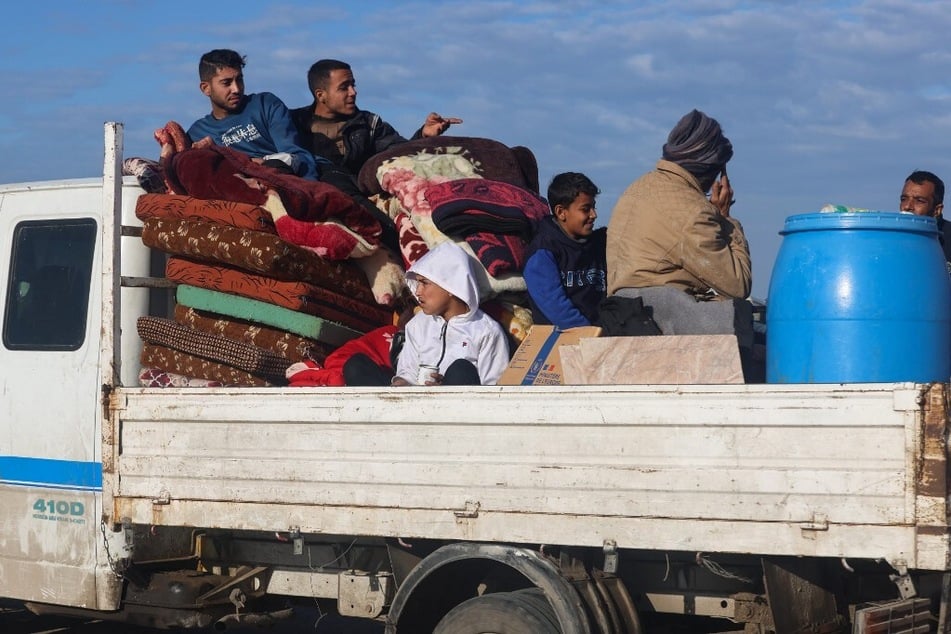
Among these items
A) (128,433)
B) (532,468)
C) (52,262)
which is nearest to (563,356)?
(532,468)

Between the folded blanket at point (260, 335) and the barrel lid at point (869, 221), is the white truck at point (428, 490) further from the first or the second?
the barrel lid at point (869, 221)

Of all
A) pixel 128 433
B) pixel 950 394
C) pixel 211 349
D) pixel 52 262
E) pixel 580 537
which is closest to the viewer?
pixel 950 394

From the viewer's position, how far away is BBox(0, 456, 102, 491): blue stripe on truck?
17.8 ft

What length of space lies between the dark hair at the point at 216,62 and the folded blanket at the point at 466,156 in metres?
1.20

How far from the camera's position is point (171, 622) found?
17.4ft

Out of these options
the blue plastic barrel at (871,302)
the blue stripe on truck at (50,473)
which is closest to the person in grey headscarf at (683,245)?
the blue plastic barrel at (871,302)

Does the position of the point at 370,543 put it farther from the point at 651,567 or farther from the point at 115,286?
the point at 115,286

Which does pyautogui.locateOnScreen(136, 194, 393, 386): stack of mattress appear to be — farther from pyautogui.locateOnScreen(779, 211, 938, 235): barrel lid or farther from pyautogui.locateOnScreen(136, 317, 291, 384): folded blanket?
pyautogui.locateOnScreen(779, 211, 938, 235): barrel lid

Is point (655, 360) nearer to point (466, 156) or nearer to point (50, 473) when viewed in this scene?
point (466, 156)

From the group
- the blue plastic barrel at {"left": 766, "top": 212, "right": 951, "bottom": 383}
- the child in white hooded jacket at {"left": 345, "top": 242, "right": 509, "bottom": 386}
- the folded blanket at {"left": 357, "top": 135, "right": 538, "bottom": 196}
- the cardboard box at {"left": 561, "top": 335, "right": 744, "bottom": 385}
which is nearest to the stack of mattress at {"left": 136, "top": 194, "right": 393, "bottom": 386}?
the child in white hooded jacket at {"left": 345, "top": 242, "right": 509, "bottom": 386}

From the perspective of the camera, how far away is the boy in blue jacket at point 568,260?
555 centimetres

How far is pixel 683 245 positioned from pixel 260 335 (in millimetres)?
1848

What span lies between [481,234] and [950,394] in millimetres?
2587

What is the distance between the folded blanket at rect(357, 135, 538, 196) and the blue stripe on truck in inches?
74.0
